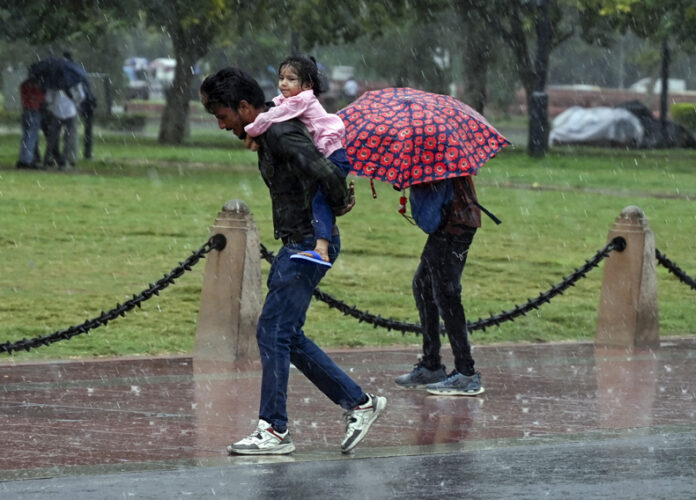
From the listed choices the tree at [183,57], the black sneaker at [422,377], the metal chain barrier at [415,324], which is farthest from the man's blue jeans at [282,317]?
the tree at [183,57]

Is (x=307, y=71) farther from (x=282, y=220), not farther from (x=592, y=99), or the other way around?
(x=592, y=99)

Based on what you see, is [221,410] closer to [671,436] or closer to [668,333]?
[671,436]

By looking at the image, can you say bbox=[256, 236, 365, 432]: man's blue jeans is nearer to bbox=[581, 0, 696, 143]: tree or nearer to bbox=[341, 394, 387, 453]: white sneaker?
bbox=[341, 394, 387, 453]: white sneaker

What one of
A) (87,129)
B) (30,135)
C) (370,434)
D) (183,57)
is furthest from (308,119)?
(183,57)

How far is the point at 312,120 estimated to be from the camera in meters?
7.08

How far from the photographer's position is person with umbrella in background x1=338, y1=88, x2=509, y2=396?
27.5 feet

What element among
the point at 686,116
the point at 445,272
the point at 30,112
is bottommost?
the point at 686,116

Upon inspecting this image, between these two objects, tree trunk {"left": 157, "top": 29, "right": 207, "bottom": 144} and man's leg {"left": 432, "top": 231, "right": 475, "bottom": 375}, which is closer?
man's leg {"left": 432, "top": 231, "right": 475, "bottom": 375}

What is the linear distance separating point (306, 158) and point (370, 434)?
1.63m

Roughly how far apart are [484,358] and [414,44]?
5097cm

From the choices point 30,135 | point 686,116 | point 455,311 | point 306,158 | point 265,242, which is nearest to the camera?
point 306,158

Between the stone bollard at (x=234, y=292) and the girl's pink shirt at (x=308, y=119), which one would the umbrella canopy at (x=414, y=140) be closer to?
the girl's pink shirt at (x=308, y=119)

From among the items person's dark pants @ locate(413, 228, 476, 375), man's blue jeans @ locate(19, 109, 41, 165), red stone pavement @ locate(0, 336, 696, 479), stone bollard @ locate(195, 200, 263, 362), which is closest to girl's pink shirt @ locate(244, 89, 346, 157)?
red stone pavement @ locate(0, 336, 696, 479)

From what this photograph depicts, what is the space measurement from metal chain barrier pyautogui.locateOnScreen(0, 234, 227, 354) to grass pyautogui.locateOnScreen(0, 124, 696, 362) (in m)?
1.26
